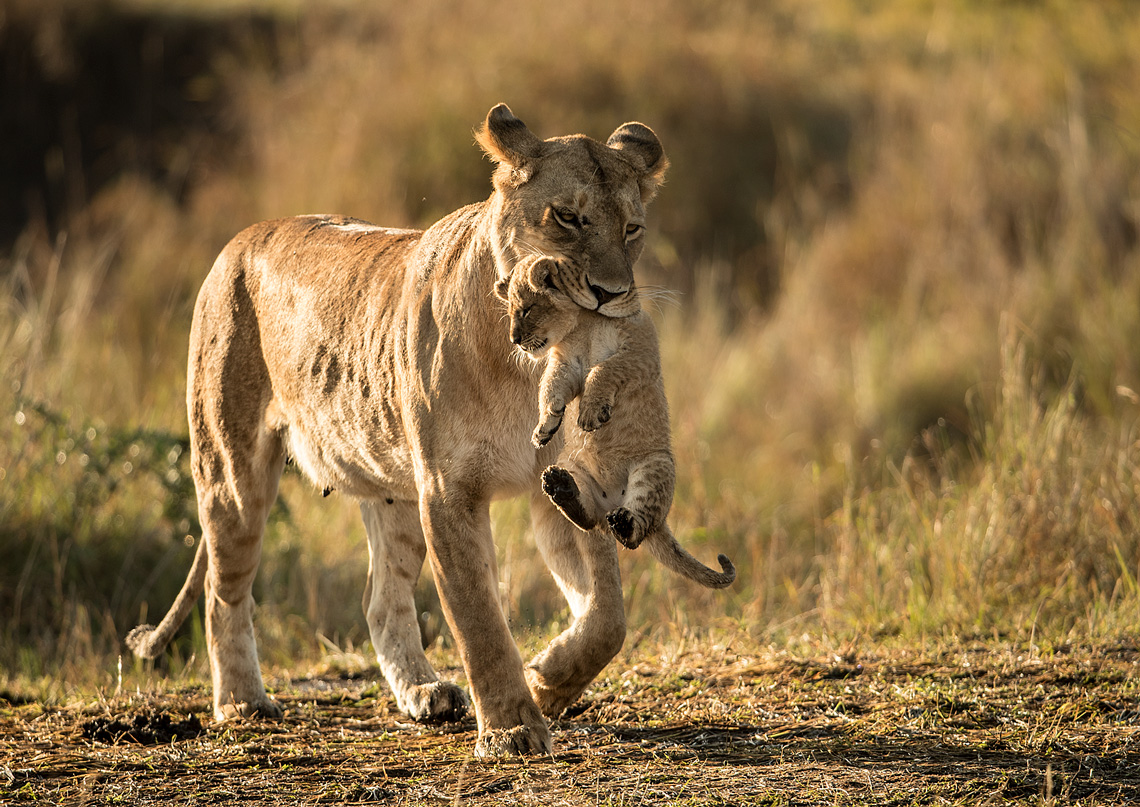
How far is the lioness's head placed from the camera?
3.57m

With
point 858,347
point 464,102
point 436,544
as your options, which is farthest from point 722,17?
point 436,544

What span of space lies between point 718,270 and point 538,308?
9.99 meters

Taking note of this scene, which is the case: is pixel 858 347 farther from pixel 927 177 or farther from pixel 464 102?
pixel 464 102

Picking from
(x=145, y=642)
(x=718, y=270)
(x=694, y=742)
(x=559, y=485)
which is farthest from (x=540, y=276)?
(x=718, y=270)

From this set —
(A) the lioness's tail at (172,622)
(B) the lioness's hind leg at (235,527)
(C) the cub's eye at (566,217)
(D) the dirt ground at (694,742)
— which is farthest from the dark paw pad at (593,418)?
(A) the lioness's tail at (172,622)

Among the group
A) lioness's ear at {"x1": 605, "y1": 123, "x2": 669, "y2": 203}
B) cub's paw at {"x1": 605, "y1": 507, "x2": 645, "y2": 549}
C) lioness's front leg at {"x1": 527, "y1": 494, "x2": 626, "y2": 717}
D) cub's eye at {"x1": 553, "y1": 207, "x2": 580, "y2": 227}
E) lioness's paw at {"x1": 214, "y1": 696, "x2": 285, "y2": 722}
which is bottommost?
lioness's paw at {"x1": 214, "y1": 696, "x2": 285, "y2": 722}

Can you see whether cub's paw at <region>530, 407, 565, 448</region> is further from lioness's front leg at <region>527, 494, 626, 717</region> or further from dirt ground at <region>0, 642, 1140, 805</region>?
dirt ground at <region>0, 642, 1140, 805</region>

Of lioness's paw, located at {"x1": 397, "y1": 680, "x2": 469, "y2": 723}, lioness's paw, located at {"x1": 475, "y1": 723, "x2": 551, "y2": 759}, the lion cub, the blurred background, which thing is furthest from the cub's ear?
the blurred background

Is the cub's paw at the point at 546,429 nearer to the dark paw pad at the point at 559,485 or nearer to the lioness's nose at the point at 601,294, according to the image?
the dark paw pad at the point at 559,485

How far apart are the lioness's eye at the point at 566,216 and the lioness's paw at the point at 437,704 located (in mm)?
1740

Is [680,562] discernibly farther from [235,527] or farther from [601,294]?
[235,527]

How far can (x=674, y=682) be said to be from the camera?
4676 millimetres

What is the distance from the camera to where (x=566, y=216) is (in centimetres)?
377

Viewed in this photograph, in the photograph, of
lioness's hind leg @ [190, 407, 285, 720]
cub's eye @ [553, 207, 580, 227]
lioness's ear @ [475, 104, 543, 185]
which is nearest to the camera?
cub's eye @ [553, 207, 580, 227]
